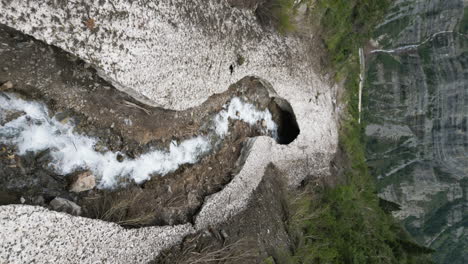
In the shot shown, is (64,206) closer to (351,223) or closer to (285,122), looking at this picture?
(285,122)

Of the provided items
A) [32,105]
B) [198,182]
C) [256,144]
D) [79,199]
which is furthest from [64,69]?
[256,144]

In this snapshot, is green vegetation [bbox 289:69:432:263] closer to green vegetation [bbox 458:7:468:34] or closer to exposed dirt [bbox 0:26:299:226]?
exposed dirt [bbox 0:26:299:226]

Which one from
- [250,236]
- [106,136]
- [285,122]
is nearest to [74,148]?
[106,136]

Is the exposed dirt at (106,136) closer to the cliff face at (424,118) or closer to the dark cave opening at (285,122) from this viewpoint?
the dark cave opening at (285,122)

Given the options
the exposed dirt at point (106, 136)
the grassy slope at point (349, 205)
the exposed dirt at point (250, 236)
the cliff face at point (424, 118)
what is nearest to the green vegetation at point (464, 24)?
the cliff face at point (424, 118)

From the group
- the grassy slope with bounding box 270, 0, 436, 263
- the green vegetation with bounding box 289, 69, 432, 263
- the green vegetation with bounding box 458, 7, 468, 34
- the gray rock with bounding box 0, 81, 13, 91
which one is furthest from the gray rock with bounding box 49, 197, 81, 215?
the green vegetation with bounding box 458, 7, 468, 34
